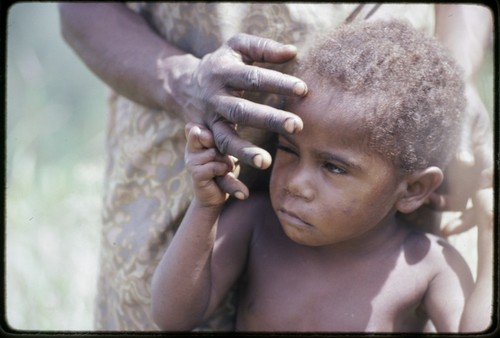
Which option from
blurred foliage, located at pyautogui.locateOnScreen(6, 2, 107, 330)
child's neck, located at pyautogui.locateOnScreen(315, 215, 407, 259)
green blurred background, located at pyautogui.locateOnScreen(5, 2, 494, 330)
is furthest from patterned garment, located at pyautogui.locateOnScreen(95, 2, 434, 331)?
blurred foliage, located at pyautogui.locateOnScreen(6, 2, 107, 330)

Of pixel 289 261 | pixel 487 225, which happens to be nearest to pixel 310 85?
pixel 289 261

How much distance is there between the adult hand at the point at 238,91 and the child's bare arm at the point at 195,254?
4 centimetres

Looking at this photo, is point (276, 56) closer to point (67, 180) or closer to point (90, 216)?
point (90, 216)

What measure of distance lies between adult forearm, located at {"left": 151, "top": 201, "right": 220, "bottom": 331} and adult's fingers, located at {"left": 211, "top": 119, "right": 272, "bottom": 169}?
0.16 metres

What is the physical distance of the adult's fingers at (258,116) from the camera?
1.24 meters

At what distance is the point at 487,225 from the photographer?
1.61m

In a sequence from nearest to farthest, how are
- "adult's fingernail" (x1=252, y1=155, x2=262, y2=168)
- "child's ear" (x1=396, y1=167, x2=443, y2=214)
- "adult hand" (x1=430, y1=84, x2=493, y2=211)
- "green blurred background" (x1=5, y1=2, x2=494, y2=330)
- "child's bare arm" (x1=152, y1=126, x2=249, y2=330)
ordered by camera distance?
"adult's fingernail" (x1=252, y1=155, x2=262, y2=168)
"child's bare arm" (x1=152, y1=126, x2=249, y2=330)
"child's ear" (x1=396, y1=167, x2=443, y2=214)
"adult hand" (x1=430, y1=84, x2=493, y2=211)
"green blurred background" (x1=5, y1=2, x2=494, y2=330)

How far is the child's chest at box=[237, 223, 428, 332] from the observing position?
154 centimetres

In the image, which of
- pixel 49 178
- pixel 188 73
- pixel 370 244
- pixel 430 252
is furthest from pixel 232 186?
pixel 49 178

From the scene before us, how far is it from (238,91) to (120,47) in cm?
42

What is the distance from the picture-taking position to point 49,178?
355 cm

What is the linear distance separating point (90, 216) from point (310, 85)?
199 centimetres

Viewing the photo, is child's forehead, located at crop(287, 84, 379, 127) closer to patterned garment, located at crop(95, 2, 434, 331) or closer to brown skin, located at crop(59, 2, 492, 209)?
brown skin, located at crop(59, 2, 492, 209)

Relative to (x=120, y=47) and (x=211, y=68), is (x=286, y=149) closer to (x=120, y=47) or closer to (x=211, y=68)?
(x=211, y=68)
